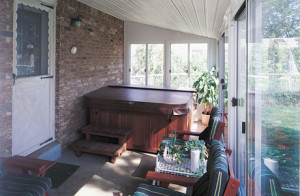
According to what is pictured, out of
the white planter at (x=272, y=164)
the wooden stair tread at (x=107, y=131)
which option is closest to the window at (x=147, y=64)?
the wooden stair tread at (x=107, y=131)

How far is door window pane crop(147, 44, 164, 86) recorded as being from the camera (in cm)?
751

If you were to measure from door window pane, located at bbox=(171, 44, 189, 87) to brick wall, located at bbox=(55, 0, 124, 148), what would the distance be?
2007 millimetres

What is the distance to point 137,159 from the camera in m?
4.13

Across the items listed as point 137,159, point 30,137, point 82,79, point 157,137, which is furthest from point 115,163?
point 82,79

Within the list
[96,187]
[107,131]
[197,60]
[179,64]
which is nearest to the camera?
[96,187]

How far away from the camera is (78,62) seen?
4871 mm

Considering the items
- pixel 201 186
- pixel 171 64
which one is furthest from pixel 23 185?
A: pixel 171 64

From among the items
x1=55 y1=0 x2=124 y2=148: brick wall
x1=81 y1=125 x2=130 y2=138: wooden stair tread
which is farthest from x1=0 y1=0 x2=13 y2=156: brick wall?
x1=81 y1=125 x2=130 y2=138: wooden stair tread

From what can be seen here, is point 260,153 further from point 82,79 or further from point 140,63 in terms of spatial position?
point 140,63

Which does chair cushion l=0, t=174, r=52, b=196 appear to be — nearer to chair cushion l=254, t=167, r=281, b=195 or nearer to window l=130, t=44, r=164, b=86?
chair cushion l=254, t=167, r=281, b=195

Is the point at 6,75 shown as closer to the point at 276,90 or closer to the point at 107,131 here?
the point at 107,131

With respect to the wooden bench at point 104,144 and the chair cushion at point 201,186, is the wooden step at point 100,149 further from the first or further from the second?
the chair cushion at point 201,186

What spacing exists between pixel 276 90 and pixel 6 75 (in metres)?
3.20

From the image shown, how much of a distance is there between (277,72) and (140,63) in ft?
21.9
